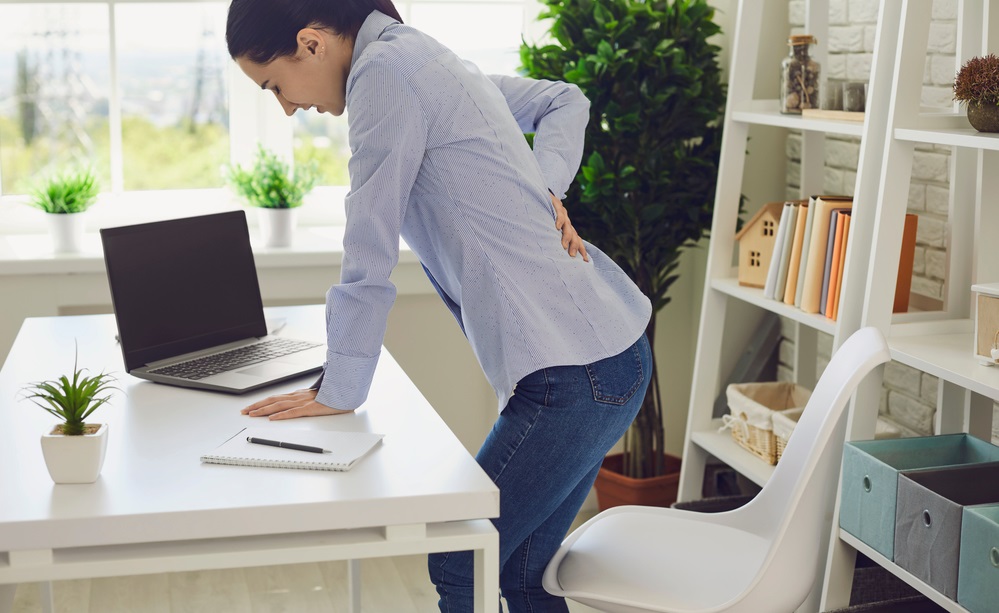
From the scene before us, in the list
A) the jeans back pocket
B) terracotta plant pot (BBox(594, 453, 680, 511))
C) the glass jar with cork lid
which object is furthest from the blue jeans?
terracotta plant pot (BBox(594, 453, 680, 511))

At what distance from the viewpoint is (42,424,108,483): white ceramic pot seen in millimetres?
1394

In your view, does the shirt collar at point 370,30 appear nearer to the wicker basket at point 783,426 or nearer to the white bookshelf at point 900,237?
the white bookshelf at point 900,237

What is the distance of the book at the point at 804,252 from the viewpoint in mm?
2438

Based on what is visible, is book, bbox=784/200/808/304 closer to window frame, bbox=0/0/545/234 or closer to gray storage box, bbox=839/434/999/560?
gray storage box, bbox=839/434/999/560

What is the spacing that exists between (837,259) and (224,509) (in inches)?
58.9

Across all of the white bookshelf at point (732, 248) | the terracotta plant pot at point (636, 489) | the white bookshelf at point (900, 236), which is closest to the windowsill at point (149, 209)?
the terracotta plant pot at point (636, 489)

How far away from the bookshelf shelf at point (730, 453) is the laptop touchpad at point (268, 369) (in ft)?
3.68

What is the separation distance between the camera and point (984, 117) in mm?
1888

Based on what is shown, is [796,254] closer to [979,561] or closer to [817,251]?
[817,251]

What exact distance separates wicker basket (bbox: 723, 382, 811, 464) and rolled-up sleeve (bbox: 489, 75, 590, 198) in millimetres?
998

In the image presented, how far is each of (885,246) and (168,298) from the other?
138 cm

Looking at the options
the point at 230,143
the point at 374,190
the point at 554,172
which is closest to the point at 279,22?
the point at 374,190

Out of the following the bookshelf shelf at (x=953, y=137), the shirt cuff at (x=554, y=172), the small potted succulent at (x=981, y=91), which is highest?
the small potted succulent at (x=981, y=91)

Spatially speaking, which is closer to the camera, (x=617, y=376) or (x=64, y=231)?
(x=617, y=376)
